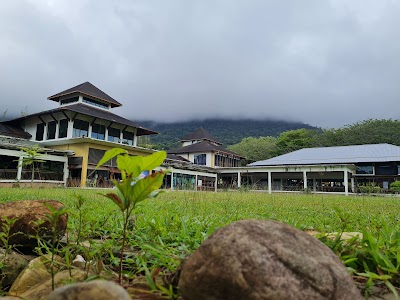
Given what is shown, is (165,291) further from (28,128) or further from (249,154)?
(249,154)

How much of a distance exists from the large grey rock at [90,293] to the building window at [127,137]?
82.8 feet

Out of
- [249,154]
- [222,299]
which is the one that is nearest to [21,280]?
[222,299]

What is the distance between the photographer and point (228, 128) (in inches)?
3334

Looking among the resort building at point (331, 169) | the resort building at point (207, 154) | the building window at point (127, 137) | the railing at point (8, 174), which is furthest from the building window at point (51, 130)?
the resort building at point (207, 154)

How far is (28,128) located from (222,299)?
2784 cm

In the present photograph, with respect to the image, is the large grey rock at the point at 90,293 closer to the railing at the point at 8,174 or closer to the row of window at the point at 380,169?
the railing at the point at 8,174

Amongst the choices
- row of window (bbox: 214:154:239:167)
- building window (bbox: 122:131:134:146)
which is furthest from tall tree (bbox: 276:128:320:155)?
building window (bbox: 122:131:134:146)

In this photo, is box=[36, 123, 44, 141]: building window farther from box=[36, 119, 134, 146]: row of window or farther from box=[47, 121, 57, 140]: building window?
box=[47, 121, 57, 140]: building window

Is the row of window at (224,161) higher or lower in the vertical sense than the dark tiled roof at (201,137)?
lower

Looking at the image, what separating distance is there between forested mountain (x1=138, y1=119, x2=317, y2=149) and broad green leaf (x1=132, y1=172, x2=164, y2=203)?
65.3 meters

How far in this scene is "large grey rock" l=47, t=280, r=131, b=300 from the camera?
0.93 meters

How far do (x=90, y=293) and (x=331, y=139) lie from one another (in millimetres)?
48111

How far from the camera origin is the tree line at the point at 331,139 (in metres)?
41.9

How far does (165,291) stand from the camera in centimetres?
129
